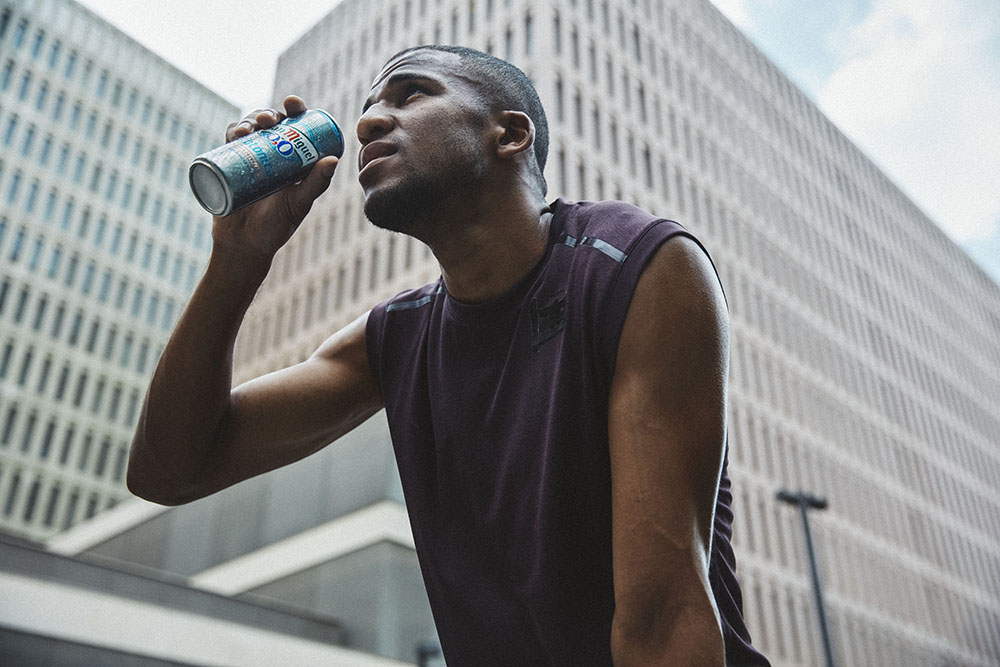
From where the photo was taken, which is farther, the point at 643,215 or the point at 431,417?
the point at 431,417

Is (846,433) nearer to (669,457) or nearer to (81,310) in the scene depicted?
(81,310)

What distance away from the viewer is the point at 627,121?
135 ft

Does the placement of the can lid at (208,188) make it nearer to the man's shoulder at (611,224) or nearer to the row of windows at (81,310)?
the man's shoulder at (611,224)

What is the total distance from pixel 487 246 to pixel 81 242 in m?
59.4

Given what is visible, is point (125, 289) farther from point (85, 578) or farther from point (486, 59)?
point (486, 59)

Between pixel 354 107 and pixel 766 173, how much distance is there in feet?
76.1

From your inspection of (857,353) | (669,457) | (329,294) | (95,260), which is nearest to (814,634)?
(857,353)

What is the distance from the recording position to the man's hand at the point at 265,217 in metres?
1.77

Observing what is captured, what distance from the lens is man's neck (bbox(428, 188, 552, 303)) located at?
5.65ft

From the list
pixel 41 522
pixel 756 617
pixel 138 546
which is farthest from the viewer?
pixel 41 522

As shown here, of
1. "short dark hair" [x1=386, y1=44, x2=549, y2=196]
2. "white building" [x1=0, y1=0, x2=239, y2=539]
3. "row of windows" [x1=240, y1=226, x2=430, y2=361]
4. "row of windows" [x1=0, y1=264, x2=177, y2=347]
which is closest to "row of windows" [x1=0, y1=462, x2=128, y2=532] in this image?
"white building" [x1=0, y1=0, x2=239, y2=539]

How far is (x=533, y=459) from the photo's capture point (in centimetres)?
150

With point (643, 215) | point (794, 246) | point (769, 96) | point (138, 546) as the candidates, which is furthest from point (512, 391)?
point (769, 96)

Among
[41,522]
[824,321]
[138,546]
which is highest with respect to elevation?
[824,321]
